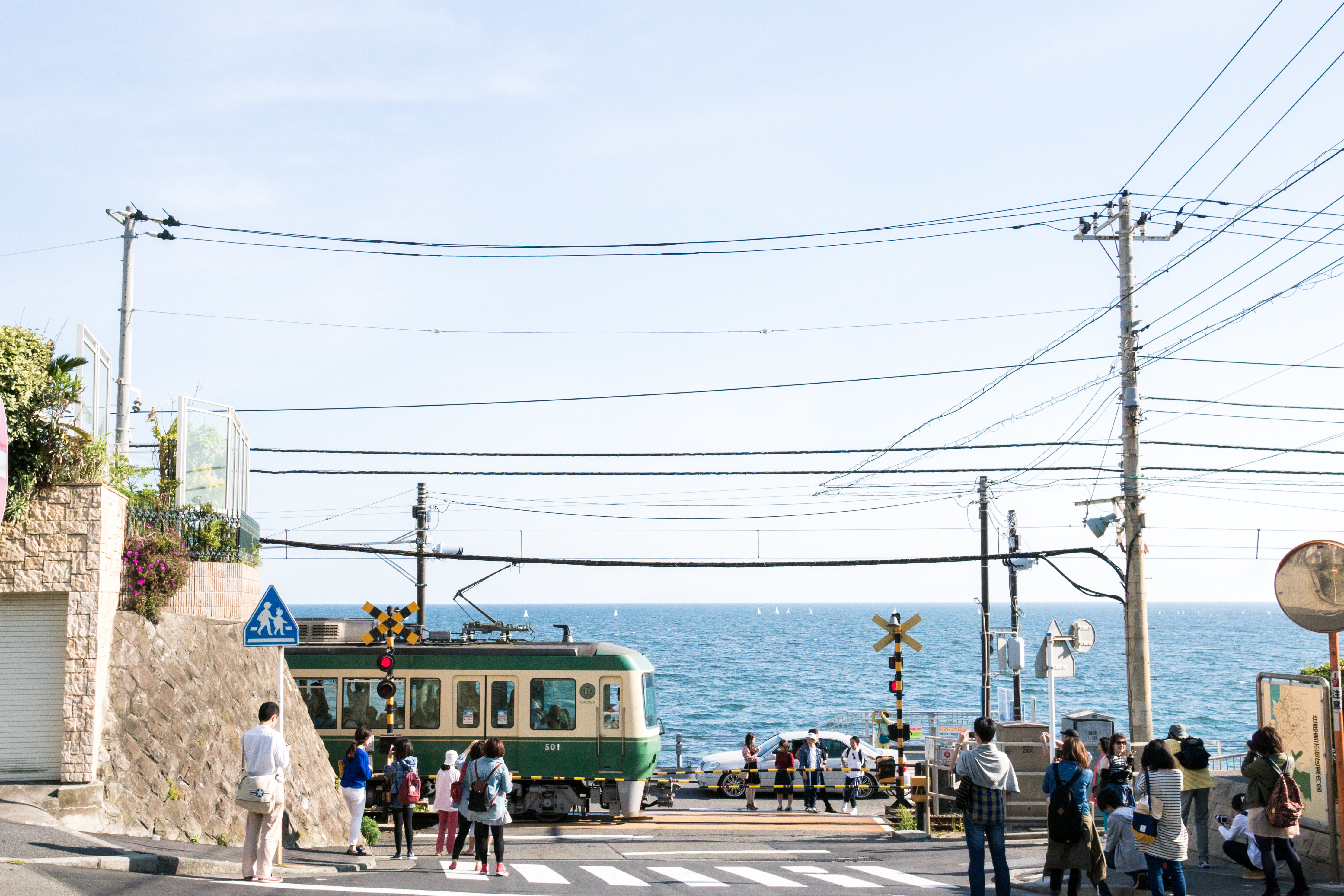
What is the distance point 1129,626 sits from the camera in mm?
18125

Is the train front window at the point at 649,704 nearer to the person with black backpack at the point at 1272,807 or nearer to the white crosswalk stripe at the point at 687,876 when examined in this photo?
the white crosswalk stripe at the point at 687,876

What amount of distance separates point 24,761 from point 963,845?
12879 millimetres

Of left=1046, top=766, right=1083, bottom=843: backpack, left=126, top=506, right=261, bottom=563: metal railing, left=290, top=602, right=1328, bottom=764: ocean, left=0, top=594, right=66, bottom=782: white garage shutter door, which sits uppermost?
left=126, top=506, right=261, bottom=563: metal railing

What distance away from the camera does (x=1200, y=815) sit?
1300cm

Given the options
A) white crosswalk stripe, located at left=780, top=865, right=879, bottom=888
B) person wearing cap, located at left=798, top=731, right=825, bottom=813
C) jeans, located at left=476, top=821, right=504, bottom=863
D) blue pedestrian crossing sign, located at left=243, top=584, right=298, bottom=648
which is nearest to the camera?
blue pedestrian crossing sign, located at left=243, top=584, right=298, bottom=648

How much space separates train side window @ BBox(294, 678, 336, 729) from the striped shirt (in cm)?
1731

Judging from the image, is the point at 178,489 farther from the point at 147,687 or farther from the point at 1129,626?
the point at 1129,626

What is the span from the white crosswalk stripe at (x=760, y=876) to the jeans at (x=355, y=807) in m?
4.58

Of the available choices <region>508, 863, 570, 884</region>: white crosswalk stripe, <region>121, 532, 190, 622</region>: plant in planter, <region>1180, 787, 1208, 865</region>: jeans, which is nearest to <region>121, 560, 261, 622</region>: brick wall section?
<region>121, 532, 190, 622</region>: plant in planter

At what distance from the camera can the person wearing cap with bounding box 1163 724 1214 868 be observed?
1289 centimetres

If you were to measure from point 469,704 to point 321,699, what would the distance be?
3187mm

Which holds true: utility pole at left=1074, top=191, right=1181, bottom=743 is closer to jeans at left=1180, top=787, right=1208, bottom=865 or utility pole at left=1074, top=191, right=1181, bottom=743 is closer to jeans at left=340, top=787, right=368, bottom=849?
jeans at left=1180, top=787, right=1208, bottom=865

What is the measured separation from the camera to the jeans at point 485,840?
13084 millimetres

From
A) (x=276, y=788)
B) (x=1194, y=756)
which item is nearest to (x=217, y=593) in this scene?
(x=276, y=788)
